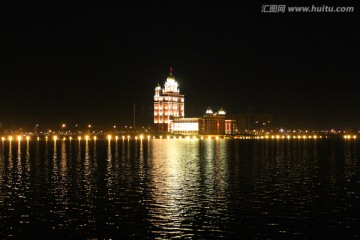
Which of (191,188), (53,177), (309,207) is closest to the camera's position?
(309,207)

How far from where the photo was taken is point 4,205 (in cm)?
3450

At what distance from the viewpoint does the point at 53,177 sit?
51156mm

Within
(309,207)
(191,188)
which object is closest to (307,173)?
(191,188)

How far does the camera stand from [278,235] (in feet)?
86.4

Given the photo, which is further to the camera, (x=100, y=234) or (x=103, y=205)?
(x=103, y=205)

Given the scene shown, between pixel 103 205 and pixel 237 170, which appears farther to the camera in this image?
pixel 237 170

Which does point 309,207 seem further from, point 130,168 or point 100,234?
point 130,168

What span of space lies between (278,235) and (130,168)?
36662 millimetres

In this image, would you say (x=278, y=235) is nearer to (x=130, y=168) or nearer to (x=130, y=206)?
(x=130, y=206)

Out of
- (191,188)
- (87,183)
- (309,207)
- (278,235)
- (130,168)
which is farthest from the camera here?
(130,168)

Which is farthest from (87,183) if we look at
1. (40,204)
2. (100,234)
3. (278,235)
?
(278,235)

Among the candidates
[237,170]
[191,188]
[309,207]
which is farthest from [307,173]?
[309,207]

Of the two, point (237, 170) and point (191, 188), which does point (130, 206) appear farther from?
point (237, 170)

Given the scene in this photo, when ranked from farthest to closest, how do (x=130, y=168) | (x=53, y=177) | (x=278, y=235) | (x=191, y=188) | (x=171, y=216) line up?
(x=130, y=168) < (x=53, y=177) < (x=191, y=188) < (x=171, y=216) < (x=278, y=235)
